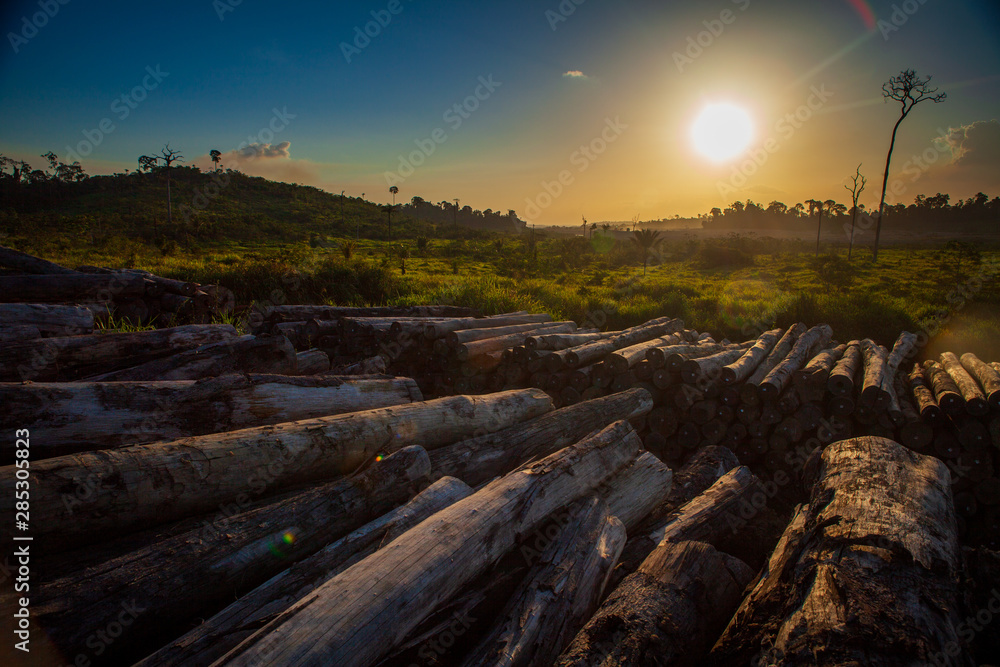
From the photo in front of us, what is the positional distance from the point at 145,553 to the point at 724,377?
586 centimetres

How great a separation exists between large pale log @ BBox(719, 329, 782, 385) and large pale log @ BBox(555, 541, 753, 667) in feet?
10.7

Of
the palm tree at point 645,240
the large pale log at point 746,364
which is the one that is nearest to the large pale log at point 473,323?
the large pale log at point 746,364

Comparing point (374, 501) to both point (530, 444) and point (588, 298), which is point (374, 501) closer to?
point (530, 444)

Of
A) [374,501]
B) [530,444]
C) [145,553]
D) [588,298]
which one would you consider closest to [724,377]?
[530,444]

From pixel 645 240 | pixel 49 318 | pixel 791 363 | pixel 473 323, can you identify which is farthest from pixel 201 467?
pixel 645 240

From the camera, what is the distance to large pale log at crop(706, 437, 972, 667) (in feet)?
5.51

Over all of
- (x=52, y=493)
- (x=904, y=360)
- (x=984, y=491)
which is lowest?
(x=984, y=491)

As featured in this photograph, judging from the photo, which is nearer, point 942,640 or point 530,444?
point 942,640

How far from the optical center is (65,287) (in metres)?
6.80

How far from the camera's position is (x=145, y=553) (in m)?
2.04

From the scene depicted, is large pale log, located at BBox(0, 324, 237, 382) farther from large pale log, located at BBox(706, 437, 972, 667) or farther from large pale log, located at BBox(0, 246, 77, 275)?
large pale log, located at BBox(706, 437, 972, 667)

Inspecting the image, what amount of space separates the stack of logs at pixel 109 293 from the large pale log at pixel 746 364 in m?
8.58

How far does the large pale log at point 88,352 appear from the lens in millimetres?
3713

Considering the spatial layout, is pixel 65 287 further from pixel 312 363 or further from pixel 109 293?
pixel 312 363
